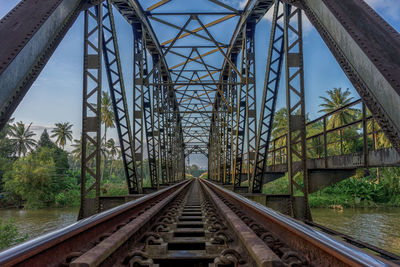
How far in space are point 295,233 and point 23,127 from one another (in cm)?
6248

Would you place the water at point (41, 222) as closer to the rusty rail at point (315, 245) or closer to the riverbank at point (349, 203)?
the rusty rail at point (315, 245)

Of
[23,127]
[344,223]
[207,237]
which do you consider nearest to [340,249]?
[207,237]

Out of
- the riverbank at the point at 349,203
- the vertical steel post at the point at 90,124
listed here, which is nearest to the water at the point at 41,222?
the vertical steel post at the point at 90,124

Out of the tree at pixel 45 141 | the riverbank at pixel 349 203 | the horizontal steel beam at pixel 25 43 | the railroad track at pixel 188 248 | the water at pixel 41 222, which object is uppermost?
the tree at pixel 45 141

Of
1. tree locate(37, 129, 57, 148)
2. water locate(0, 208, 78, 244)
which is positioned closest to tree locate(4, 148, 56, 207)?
water locate(0, 208, 78, 244)

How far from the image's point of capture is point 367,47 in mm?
2688

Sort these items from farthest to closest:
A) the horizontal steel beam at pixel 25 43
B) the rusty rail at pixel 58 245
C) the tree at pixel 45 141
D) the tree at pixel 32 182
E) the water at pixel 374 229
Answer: the tree at pixel 45 141
the tree at pixel 32 182
the water at pixel 374 229
the horizontal steel beam at pixel 25 43
the rusty rail at pixel 58 245

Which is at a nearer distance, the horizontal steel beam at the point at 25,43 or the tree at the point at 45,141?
the horizontal steel beam at the point at 25,43

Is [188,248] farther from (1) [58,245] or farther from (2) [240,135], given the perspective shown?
(2) [240,135]

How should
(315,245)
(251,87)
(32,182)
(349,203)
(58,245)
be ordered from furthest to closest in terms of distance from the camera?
1. (32,182)
2. (349,203)
3. (251,87)
4. (58,245)
5. (315,245)

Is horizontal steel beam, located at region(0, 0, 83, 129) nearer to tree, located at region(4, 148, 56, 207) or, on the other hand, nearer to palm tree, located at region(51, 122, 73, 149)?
tree, located at region(4, 148, 56, 207)

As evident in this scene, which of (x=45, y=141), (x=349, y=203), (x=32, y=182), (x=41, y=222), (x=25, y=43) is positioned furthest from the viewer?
(x=45, y=141)

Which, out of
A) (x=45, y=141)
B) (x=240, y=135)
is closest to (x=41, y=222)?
(x=240, y=135)

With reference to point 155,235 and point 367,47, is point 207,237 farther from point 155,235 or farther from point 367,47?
point 367,47
